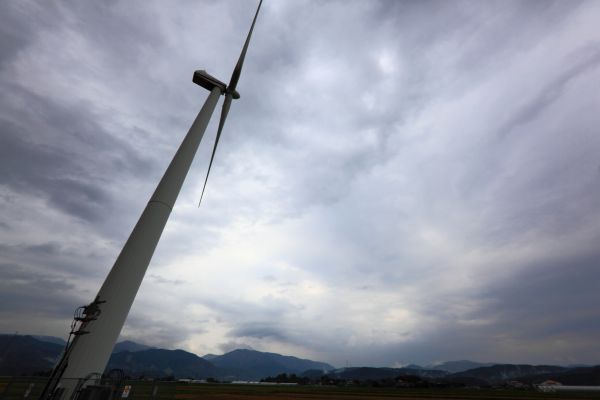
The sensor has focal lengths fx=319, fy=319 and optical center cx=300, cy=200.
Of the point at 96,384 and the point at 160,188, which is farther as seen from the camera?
the point at 160,188

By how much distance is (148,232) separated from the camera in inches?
800

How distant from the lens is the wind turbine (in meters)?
16.4

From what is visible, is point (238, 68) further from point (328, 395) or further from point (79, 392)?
point (328, 395)

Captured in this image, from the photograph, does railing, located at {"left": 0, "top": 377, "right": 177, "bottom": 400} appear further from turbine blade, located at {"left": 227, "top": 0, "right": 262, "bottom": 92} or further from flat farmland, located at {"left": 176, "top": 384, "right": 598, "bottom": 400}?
flat farmland, located at {"left": 176, "top": 384, "right": 598, "bottom": 400}

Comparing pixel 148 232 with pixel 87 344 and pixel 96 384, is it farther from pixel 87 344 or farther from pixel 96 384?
pixel 96 384

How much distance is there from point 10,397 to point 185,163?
20010mm

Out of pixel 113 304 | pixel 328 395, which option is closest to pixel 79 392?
pixel 113 304

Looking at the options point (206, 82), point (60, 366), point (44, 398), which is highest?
point (206, 82)

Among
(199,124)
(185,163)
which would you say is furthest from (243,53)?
(185,163)

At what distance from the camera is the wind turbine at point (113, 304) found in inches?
647

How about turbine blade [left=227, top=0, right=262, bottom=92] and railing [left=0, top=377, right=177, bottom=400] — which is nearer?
railing [left=0, top=377, right=177, bottom=400]

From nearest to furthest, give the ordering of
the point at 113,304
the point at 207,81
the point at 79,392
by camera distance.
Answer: the point at 79,392, the point at 113,304, the point at 207,81

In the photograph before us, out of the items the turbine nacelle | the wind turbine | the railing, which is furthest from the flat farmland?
the turbine nacelle

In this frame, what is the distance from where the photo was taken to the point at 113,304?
18.0 meters
